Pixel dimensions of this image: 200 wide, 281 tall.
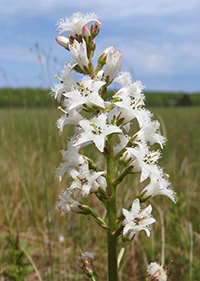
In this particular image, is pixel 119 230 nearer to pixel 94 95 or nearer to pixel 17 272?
pixel 94 95

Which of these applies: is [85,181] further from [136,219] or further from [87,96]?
[87,96]

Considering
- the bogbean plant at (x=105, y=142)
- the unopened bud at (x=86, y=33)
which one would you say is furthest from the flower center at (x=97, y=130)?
the unopened bud at (x=86, y=33)

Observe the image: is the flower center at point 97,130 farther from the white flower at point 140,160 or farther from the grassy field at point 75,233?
the grassy field at point 75,233

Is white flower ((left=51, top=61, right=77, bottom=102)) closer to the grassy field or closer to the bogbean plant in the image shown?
the bogbean plant

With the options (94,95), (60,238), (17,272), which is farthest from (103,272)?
(94,95)

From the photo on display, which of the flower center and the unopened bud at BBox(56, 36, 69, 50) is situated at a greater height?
the unopened bud at BBox(56, 36, 69, 50)

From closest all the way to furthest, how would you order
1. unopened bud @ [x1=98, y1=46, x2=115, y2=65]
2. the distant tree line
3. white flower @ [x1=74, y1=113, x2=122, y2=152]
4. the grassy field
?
1. white flower @ [x1=74, y1=113, x2=122, y2=152]
2. unopened bud @ [x1=98, y1=46, x2=115, y2=65]
3. the grassy field
4. the distant tree line

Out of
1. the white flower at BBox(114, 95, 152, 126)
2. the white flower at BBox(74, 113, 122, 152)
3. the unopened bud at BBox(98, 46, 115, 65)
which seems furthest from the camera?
the unopened bud at BBox(98, 46, 115, 65)

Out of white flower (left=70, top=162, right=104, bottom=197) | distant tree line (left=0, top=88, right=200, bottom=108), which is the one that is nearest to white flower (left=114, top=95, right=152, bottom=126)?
white flower (left=70, top=162, right=104, bottom=197)
